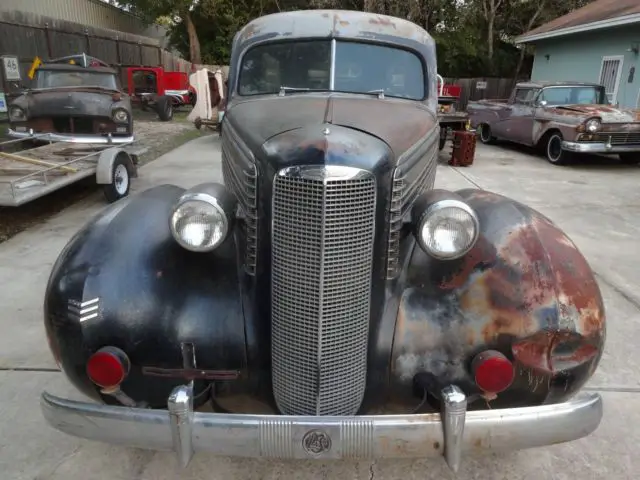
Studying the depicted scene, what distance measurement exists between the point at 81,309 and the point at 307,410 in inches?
41.0

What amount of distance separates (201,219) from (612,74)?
1638 cm

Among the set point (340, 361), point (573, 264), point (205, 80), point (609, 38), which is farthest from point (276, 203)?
point (609, 38)

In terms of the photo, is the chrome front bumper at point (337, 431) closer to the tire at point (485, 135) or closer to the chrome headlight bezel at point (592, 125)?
the chrome headlight bezel at point (592, 125)

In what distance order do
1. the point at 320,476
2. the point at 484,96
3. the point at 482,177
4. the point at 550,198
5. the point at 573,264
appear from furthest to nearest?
1. the point at 484,96
2. the point at 482,177
3. the point at 550,198
4. the point at 320,476
5. the point at 573,264

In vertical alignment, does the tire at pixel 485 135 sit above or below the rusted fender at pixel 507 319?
below

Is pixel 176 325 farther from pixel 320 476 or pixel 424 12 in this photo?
pixel 424 12

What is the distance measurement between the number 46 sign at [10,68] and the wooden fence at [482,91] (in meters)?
16.1

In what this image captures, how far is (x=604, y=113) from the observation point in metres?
10.5

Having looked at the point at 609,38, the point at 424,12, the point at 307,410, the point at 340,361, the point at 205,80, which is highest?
the point at 424,12

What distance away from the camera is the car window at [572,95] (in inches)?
458

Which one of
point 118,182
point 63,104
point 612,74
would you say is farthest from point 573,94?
point 63,104

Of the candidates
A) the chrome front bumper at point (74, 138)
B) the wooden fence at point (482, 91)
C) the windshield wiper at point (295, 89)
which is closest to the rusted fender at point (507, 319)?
the windshield wiper at point (295, 89)

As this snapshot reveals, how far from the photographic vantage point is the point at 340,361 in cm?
206

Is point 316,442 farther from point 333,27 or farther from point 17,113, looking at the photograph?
point 17,113
